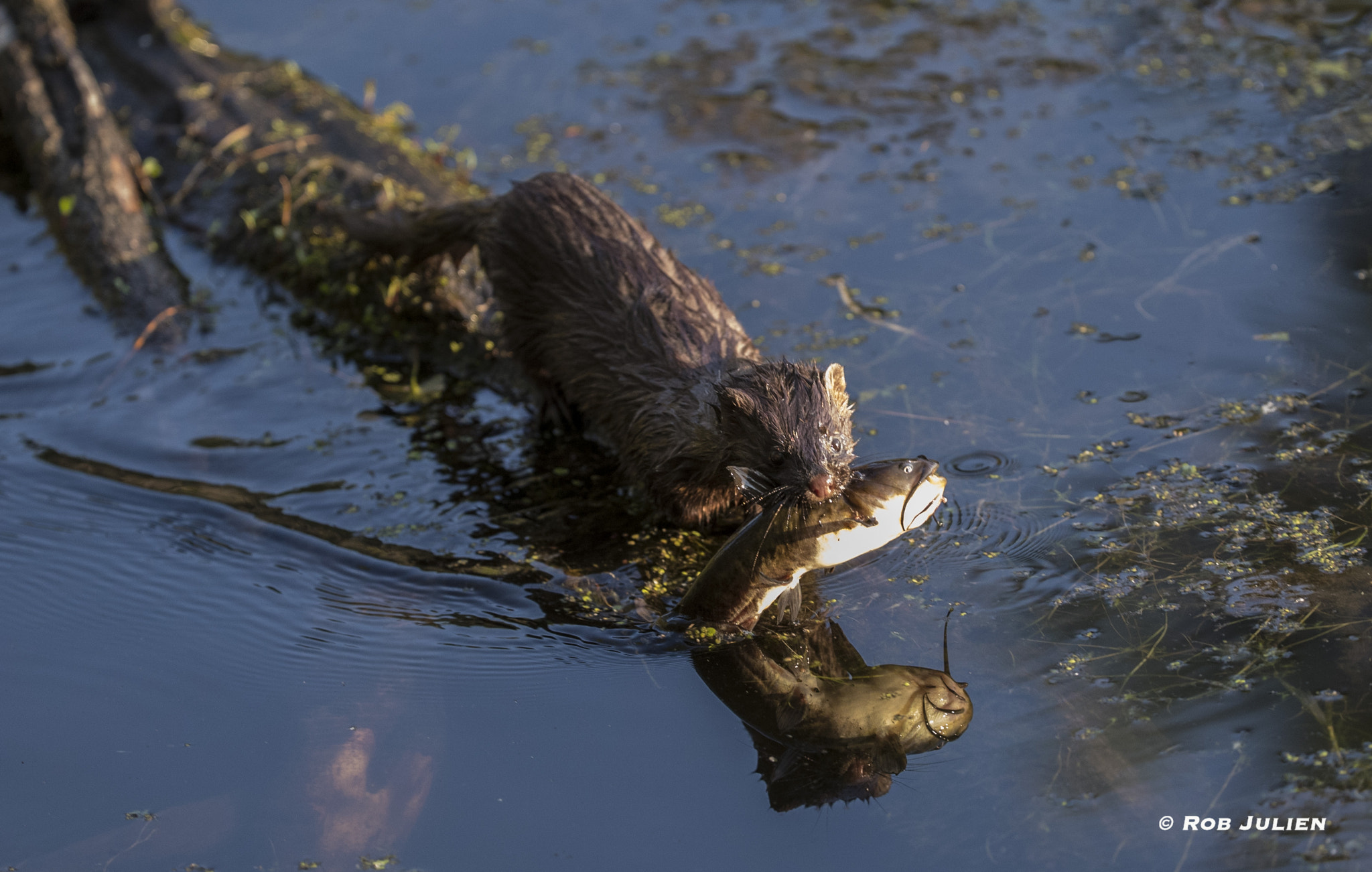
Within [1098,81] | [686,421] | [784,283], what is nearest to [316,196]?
[784,283]

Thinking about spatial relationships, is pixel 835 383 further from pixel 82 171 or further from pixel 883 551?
pixel 82 171

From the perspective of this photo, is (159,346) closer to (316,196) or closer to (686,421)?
(316,196)

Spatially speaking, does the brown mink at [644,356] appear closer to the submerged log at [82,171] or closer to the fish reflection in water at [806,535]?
the fish reflection in water at [806,535]

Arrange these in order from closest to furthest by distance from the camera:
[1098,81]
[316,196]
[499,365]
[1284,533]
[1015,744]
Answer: [1015,744]
[1284,533]
[499,365]
[316,196]
[1098,81]

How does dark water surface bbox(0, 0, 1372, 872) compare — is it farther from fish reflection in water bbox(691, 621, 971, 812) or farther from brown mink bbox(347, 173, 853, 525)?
brown mink bbox(347, 173, 853, 525)

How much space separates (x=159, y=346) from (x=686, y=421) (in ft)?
11.3

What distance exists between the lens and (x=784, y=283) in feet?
20.8

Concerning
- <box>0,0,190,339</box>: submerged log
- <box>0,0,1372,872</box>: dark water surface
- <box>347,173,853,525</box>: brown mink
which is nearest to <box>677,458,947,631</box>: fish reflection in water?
<box>347,173,853,525</box>: brown mink

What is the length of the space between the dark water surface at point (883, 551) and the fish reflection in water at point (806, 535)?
1.18 feet

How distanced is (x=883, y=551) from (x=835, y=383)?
2.45ft

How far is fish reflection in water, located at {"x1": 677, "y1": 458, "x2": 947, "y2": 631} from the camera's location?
3.52 meters

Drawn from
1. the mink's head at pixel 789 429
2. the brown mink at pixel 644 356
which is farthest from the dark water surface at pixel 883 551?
the mink's head at pixel 789 429

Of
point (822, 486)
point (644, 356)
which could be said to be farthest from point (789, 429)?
point (644, 356)

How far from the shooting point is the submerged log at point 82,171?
22.2 feet
